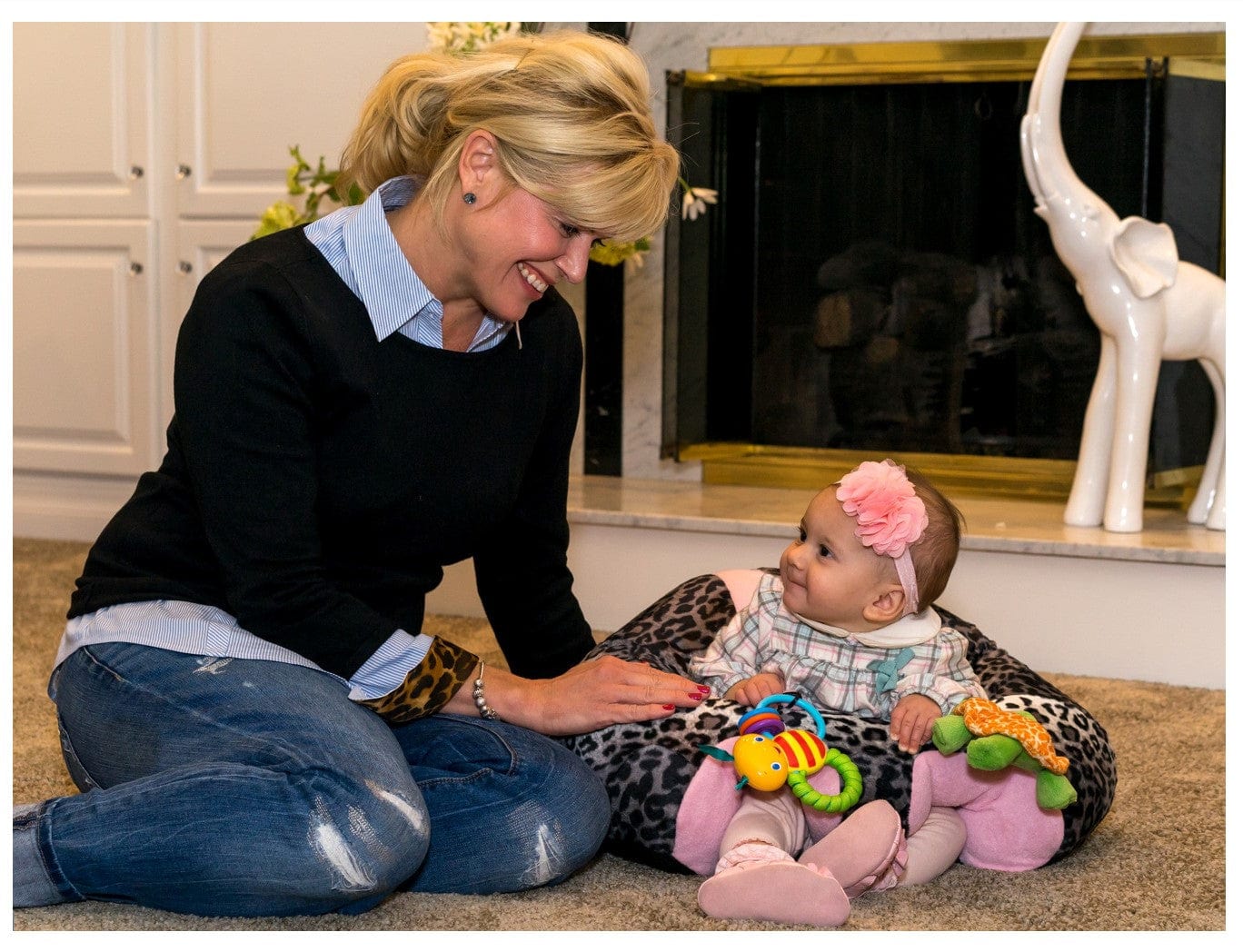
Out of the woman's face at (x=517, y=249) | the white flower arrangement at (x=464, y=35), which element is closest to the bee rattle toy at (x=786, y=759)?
the woman's face at (x=517, y=249)

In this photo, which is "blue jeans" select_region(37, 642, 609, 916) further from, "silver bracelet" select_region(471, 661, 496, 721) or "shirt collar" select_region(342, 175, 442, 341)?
"shirt collar" select_region(342, 175, 442, 341)

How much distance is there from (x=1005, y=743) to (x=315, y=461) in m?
0.69

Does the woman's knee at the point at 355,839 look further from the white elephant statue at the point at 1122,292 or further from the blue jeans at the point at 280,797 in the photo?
the white elephant statue at the point at 1122,292

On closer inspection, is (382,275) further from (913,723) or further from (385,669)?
(913,723)

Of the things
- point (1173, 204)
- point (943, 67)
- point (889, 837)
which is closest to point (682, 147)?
point (943, 67)

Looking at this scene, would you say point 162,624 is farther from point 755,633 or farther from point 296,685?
point 755,633

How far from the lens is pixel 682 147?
3014 mm

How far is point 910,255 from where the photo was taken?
2973 mm

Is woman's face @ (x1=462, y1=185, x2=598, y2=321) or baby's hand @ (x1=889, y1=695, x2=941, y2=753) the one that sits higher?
woman's face @ (x1=462, y1=185, x2=598, y2=321)

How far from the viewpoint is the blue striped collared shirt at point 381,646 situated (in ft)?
4.44

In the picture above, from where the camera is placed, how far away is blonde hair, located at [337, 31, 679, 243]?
4.33ft

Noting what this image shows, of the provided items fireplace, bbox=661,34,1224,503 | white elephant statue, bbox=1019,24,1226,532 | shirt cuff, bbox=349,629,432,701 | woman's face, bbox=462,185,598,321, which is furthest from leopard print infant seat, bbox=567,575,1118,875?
fireplace, bbox=661,34,1224,503

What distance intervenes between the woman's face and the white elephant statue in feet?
4.41

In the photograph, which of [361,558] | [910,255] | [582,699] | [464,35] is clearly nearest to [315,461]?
[361,558]
